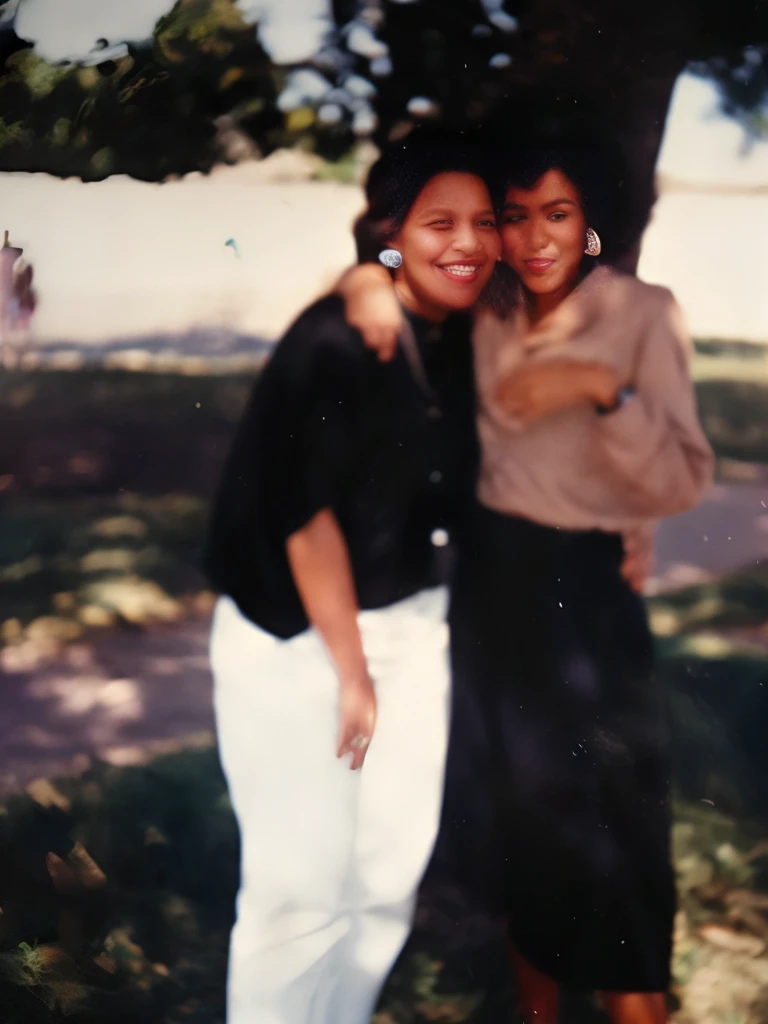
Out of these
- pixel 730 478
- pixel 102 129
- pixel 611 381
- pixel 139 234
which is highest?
pixel 102 129

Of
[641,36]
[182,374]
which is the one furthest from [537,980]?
[641,36]

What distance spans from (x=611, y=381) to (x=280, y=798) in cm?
120

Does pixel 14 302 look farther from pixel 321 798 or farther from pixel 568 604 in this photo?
pixel 568 604

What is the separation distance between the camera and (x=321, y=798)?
6.98ft

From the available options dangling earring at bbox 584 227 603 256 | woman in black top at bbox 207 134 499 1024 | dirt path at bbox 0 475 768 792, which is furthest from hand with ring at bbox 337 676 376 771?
dangling earring at bbox 584 227 603 256

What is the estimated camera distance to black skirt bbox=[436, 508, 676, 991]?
2.07m

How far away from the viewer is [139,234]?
208cm

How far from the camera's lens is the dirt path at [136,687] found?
Answer: 208cm

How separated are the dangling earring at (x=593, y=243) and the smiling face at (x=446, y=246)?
0.19 meters

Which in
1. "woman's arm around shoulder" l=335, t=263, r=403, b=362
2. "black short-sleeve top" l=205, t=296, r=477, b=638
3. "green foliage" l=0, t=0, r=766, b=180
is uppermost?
"green foliage" l=0, t=0, r=766, b=180

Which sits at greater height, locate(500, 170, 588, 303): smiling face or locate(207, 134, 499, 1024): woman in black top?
locate(500, 170, 588, 303): smiling face

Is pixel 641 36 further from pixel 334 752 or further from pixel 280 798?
pixel 280 798

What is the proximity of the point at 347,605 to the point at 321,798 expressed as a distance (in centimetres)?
46

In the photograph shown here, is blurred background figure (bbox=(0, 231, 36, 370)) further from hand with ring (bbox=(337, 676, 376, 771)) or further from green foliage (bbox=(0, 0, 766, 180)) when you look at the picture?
hand with ring (bbox=(337, 676, 376, 771))
